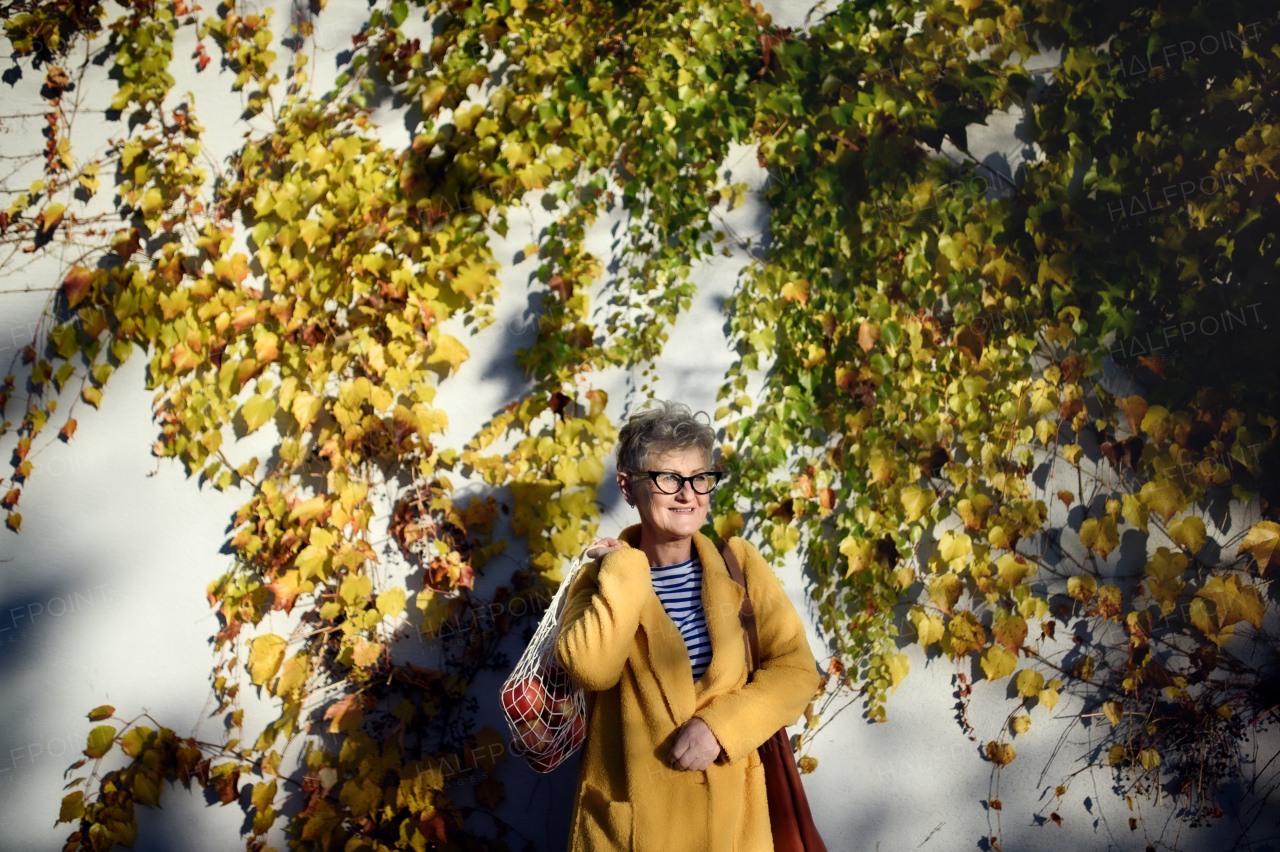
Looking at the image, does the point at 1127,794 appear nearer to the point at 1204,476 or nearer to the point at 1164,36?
the point at 1204,476

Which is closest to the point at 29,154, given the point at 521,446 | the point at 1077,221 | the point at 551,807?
the point at 521,446

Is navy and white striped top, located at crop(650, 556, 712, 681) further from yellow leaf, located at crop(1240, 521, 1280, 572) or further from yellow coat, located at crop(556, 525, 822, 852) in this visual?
yellow leaf, located at crop(1240, 521, 1280, 572)

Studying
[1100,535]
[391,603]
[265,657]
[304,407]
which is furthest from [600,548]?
[1100,535]

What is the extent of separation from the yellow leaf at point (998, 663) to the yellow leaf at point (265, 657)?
2.12m

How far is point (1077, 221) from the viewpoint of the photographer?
2.35 meters

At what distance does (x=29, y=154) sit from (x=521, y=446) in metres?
1.73

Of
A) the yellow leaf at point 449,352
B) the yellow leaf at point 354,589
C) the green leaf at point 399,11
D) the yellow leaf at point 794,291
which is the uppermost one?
the green leaf at point 399,11

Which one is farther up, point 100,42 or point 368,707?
point 100,42

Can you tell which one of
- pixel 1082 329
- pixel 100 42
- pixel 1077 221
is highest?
pixel 100 42

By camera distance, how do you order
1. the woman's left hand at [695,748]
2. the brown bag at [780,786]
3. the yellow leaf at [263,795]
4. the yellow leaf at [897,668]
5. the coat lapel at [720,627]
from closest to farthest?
the woman's left hand at [695,748], the coat lapel at [720,627], the brown bag at [780,786], the yellow leaf at [263,795], the yellow leaf at [897,668]

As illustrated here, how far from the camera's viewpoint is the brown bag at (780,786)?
66.5 inches

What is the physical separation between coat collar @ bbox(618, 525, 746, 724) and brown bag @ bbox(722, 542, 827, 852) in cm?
5

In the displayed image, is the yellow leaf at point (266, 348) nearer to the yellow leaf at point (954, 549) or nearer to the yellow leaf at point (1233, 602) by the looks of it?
the yellow leaf at point (954, 549)

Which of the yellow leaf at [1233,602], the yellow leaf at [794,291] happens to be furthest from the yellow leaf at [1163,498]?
the yellow leaf at [794,291]
